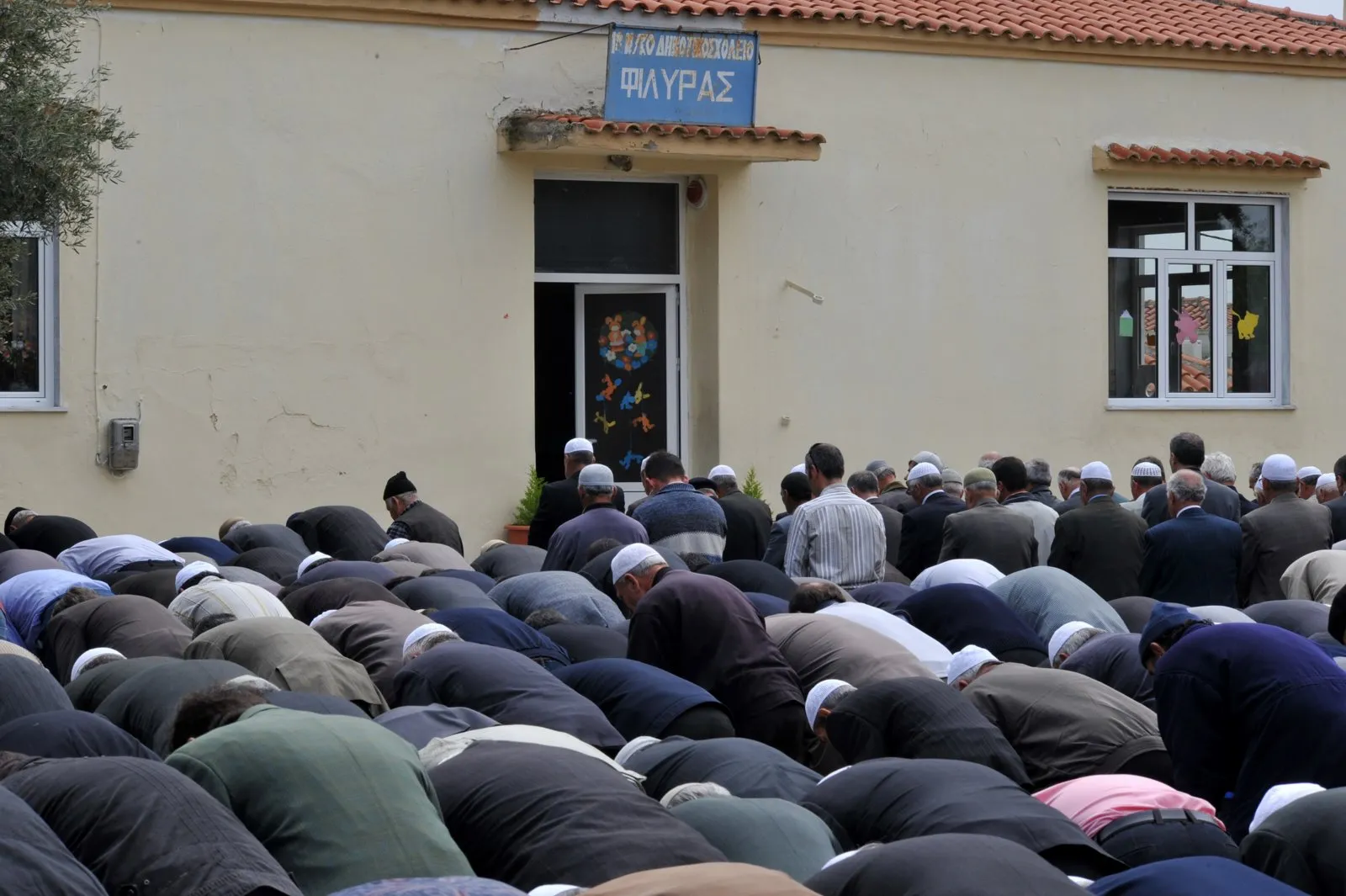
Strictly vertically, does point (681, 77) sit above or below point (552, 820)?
above

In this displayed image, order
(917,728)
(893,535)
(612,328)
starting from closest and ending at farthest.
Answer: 1. (917,728)
2. (893,535)
3. (612,328)

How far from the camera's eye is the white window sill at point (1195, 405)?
17108 mm

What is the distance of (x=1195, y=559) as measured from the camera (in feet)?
35.4

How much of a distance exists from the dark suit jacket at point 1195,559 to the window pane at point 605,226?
19.5ft

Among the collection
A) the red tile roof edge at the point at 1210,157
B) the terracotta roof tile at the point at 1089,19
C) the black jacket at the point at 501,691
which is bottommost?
the black jacket at the point at 501,691

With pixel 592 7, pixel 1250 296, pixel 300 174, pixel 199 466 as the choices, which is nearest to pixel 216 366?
pixel 199 466

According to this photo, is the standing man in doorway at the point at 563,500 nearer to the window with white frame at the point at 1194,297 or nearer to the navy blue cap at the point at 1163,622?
the navy blue cap at the point at 1163,622

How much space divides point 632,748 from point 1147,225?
12.1 meters

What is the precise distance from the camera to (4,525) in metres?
12.6

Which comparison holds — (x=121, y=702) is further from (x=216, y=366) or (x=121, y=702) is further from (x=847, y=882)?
(x=216, y=366)

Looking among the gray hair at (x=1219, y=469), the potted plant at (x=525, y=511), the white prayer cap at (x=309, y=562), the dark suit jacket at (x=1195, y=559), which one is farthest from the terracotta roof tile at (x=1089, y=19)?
the dark suit jacket at (x=1195, y=559)

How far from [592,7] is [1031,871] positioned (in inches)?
455

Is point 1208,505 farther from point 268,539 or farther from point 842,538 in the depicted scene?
point 268,539

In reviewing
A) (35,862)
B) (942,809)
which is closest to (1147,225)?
(942,809)
